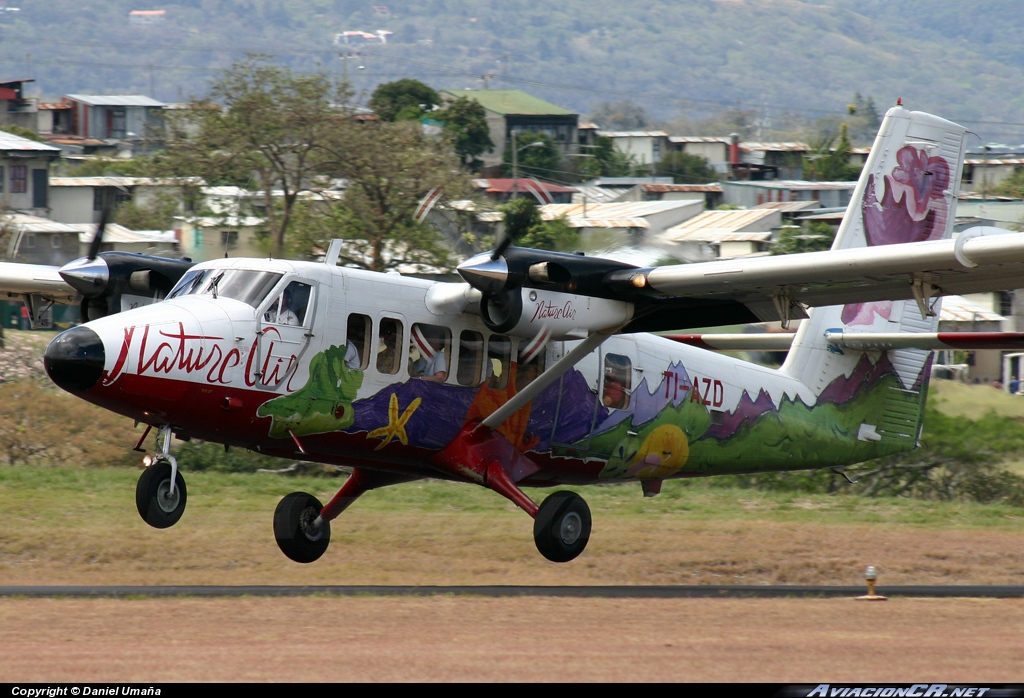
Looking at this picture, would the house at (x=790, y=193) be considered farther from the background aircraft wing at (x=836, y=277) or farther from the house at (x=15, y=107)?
the background aircraft wing at (x=836, y=277)

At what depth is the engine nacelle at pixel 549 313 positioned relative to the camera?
43.3 feet

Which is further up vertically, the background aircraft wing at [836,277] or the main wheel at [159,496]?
the background aircraft wing at [836,277]

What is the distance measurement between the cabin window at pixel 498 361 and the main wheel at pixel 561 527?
149 cm

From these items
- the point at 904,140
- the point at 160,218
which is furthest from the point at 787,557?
the point at 160,218

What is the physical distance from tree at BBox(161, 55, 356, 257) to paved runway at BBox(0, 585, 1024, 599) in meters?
24.3

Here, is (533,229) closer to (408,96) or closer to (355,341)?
(355,341)

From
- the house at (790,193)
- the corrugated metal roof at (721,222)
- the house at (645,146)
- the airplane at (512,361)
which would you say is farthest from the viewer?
the house at (645,146)

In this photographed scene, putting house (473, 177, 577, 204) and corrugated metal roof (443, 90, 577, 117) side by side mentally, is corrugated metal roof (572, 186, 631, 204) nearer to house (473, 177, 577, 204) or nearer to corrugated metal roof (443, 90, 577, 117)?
house (473, 177, 577, 204)

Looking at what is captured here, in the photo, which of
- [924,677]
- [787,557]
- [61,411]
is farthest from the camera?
[61,411]

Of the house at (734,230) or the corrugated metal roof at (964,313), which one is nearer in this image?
the corrugated metal roof at (964,313)

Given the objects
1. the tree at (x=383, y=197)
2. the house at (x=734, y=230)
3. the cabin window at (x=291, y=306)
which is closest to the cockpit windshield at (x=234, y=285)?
the cabin window at (x=291, y=306)

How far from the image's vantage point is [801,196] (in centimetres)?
8300

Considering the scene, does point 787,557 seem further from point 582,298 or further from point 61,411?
point 61,411
